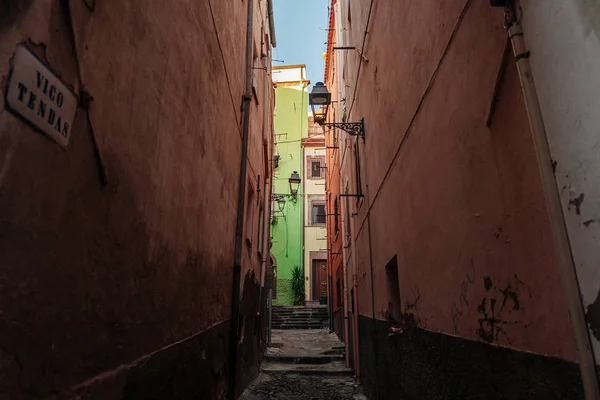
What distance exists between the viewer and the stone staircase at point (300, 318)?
17.5 metres

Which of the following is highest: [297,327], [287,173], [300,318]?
[287,173]

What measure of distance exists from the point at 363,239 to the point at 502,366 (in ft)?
18.3

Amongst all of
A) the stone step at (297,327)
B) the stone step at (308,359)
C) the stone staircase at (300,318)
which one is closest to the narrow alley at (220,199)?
the stone step at (308,359)

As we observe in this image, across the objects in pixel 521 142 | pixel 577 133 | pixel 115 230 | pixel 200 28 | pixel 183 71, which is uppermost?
pixel 200 28

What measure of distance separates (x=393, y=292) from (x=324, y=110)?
5077 mm

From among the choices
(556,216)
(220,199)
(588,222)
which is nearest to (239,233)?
(220,199)

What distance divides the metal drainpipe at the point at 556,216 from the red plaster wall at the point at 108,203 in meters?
1.75

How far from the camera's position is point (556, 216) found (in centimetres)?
133

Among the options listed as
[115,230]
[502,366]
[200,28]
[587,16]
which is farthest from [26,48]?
[200,28]

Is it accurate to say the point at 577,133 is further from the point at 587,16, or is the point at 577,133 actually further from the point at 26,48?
the point at 26,48

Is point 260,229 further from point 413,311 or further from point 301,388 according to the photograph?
point 413,311

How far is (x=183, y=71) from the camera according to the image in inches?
127

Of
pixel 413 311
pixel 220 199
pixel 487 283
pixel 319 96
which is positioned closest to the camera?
pixel 487 283

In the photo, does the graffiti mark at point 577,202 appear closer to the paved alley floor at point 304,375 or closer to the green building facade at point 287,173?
the paved alley floor at point 304,375
